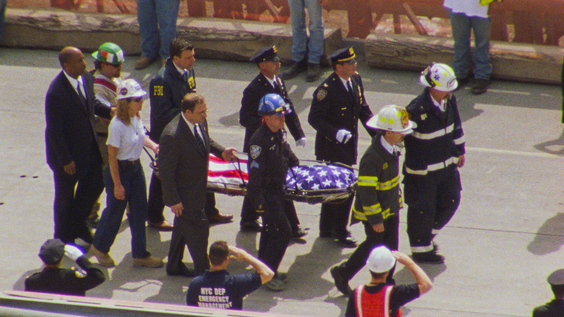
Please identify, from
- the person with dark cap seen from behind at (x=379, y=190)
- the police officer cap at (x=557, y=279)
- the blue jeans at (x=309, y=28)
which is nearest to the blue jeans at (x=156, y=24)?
the blue jeans at (x=309, y=28)

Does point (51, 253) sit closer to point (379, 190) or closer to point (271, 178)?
point (271, 178)

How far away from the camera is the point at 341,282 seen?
6.26m

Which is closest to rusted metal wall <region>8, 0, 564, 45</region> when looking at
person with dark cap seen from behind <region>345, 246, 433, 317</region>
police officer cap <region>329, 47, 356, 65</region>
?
police officer cap <region>329, 47, 356, 65</region>

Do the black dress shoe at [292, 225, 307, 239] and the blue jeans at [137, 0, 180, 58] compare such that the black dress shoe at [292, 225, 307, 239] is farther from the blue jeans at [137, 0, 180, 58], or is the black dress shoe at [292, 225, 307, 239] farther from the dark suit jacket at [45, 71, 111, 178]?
the blue jeans at [137, 0, 180, 58]

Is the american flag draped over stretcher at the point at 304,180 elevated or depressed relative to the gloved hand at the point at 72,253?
depressed

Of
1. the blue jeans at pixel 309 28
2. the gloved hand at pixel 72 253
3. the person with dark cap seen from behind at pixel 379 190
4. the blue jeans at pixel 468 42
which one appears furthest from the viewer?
the blue jeans at pixel 309 28

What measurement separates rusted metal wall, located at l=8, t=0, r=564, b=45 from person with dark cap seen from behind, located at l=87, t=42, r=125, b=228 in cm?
541

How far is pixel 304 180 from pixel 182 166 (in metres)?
1.10

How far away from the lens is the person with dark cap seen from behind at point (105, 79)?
711 centimetres

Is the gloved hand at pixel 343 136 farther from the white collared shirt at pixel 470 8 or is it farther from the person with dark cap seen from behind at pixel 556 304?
the white collared shirt at pixel 470 8

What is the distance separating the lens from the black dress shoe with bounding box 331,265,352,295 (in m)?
6.26

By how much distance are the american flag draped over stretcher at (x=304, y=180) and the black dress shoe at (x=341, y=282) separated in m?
0.63

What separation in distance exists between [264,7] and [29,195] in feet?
18.9

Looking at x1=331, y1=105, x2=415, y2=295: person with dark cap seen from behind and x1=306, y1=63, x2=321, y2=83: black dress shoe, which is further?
x1=306, y1=63, x2=321, y2=83: black dress shoe
